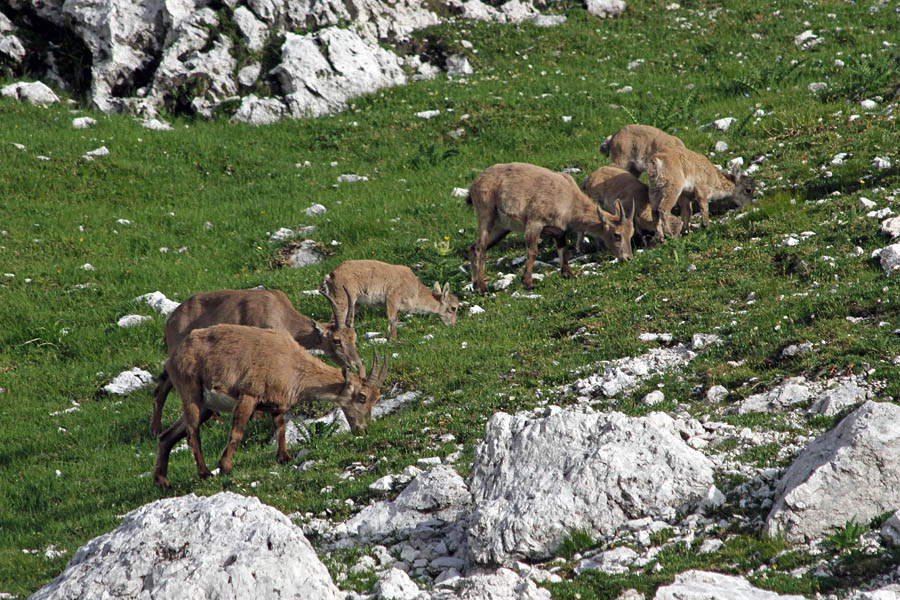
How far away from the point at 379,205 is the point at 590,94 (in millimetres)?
7608

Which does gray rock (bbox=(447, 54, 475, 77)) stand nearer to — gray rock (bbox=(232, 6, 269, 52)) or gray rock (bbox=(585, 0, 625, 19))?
gray rock (bbox=(585, 0, 625, 19))

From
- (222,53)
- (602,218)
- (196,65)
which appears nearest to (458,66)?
(222,53)

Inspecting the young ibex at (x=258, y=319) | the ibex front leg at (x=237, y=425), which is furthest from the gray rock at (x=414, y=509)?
the young ibex at (x=258, y=319)

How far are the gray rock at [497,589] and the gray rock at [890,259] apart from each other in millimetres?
7559

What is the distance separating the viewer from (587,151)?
20.5 m

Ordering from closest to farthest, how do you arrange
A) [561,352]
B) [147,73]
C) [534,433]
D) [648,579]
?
[648,579] → [534,433] → [561,352] → [147,73]

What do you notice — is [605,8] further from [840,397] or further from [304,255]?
[840,397]

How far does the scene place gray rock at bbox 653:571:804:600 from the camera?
5527 millimetres

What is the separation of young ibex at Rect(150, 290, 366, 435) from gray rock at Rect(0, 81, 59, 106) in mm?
14421

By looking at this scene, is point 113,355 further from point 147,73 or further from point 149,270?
point 147,73

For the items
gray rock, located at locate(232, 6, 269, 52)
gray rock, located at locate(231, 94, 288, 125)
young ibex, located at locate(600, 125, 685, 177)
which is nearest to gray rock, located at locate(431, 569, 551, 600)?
young ibex, located at locate(600, 125, 685, 177)

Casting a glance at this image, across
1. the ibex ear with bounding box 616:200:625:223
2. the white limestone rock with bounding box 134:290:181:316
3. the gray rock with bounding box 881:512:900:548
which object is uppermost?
the gray rock with bounding box 881:512:900:548

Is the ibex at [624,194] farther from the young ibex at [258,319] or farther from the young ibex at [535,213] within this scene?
the young ibex at [258,319]

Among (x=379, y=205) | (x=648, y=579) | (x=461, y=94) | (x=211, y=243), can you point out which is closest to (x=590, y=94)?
(x=461, y=94)
